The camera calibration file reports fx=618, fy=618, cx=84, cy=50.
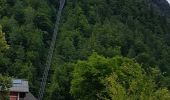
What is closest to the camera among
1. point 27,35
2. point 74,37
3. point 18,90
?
point 18,90

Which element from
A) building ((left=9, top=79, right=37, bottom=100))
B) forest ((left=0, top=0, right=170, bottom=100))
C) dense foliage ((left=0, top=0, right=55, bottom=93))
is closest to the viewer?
building ((left=9, top=79, right=37, bottom=100))

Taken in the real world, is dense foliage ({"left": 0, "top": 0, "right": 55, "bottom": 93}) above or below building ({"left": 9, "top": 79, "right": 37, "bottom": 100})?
below

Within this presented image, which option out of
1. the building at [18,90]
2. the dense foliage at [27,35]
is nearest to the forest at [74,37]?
the dense foliage at [27,35]

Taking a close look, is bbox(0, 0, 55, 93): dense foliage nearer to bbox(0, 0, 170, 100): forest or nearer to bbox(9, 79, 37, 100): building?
bbox(0, 0, 170, 100): forest

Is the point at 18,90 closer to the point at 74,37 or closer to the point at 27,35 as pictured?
the point at 27,35

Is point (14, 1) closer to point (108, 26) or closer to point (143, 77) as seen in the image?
point (108, 26)

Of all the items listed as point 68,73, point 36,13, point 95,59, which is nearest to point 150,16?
point 36,13

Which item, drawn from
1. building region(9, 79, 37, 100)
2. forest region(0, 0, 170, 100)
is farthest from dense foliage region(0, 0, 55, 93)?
building region(9, 79, 37, 100)

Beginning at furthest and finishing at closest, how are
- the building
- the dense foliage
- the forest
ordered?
the dense foliage, the forest, the building

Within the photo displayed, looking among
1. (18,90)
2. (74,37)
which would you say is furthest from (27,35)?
(18,90)

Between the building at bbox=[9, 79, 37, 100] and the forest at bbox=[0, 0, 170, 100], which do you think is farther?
the forest at bbox=[0, 0, 170, 100]

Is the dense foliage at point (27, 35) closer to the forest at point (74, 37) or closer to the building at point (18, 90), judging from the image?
the forest at point (74, 37)
